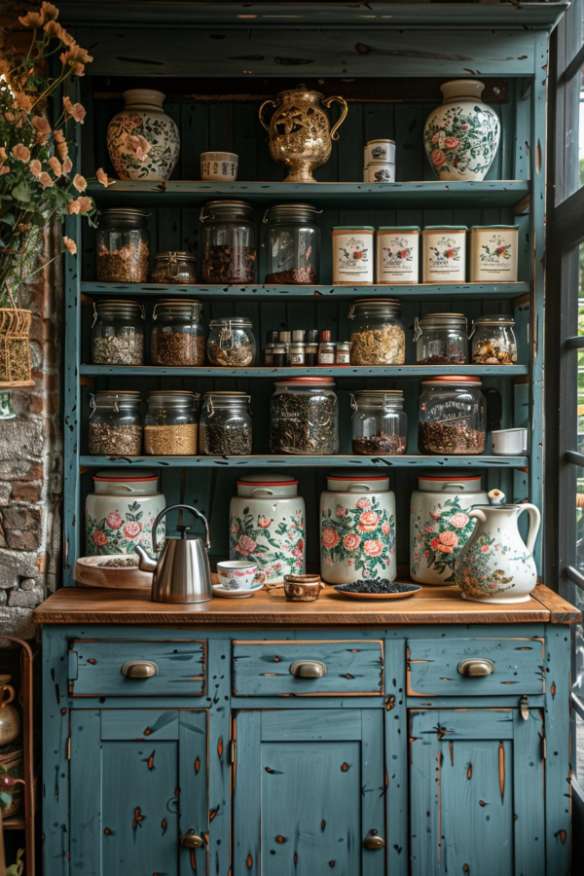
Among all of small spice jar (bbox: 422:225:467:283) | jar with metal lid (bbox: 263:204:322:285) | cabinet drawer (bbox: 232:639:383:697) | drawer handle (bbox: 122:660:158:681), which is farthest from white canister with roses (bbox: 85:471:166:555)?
small spice jar (bbox: 422:225:467:283)

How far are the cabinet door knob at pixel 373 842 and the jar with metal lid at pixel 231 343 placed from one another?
1354 millimetres

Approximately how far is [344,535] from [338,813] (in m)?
0.77

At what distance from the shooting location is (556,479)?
291 centimetres

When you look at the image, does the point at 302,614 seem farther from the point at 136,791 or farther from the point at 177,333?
the point at 177,333

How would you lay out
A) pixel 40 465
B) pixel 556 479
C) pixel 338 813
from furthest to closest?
1. pixel 556 479
2. pixel 40 465
3. pixel 338 813

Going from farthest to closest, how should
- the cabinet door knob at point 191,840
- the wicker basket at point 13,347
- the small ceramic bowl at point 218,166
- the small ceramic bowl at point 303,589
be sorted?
the small ceramic bowl at point 218,166 < the small ceramic bowl at point 303,589 < the cabinet door knob at point 191,840 < the wicker basket at point 13,347

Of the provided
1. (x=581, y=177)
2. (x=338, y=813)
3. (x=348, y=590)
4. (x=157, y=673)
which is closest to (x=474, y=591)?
(x=348, y=590)

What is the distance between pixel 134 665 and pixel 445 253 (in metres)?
1.47

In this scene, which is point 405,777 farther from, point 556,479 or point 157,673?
point 556,479

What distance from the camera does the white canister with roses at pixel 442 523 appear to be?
2.81 meters

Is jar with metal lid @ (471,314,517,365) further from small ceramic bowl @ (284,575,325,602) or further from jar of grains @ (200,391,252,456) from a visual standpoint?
small ceramic bowl @ (284,575,325,602)

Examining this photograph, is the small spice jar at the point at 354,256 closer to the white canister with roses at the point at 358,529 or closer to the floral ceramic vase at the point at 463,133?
the floral ceramic vase at the point at 463,133

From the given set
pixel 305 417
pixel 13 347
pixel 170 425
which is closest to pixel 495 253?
pixel 305 417

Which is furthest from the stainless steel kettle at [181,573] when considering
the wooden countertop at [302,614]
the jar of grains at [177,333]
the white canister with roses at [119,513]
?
the jar of grains at [177,333]
